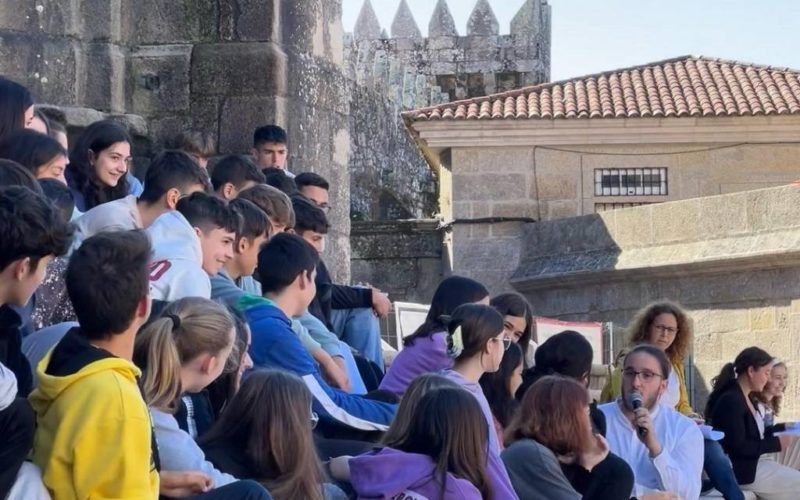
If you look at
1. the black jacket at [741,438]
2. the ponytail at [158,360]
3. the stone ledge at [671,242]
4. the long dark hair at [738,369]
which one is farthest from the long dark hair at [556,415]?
the stone ledge at [671,242]

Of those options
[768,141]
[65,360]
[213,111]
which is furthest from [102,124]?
[768,141]

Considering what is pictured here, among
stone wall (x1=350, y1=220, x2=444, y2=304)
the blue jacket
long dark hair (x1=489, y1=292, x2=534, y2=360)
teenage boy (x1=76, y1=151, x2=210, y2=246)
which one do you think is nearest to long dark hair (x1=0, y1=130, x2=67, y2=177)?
teenage boy (x1=76, y1=151, x2=210, y2=246)

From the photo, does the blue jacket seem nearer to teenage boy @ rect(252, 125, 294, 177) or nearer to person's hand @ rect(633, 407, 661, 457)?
person's hand @ rect(633, 407, 661, 457)

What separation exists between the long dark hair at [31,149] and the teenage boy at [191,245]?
0.46 m

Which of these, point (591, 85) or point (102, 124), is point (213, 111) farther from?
point (591, 85)

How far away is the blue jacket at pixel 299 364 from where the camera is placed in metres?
5.65

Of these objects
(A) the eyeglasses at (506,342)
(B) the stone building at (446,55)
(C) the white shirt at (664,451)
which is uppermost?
(B) the stone building at (446,55)

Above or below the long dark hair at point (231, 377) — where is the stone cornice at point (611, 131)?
above

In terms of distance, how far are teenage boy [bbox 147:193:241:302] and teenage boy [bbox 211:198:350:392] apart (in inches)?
3.1

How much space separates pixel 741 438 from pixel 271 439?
4845 mm

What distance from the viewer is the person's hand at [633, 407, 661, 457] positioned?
23.2ft

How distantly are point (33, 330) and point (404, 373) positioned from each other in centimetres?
196

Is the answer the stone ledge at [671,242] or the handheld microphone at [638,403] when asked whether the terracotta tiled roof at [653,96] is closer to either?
the stone ledge at [671,242]

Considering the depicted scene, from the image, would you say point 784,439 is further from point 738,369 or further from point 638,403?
point 638,403
